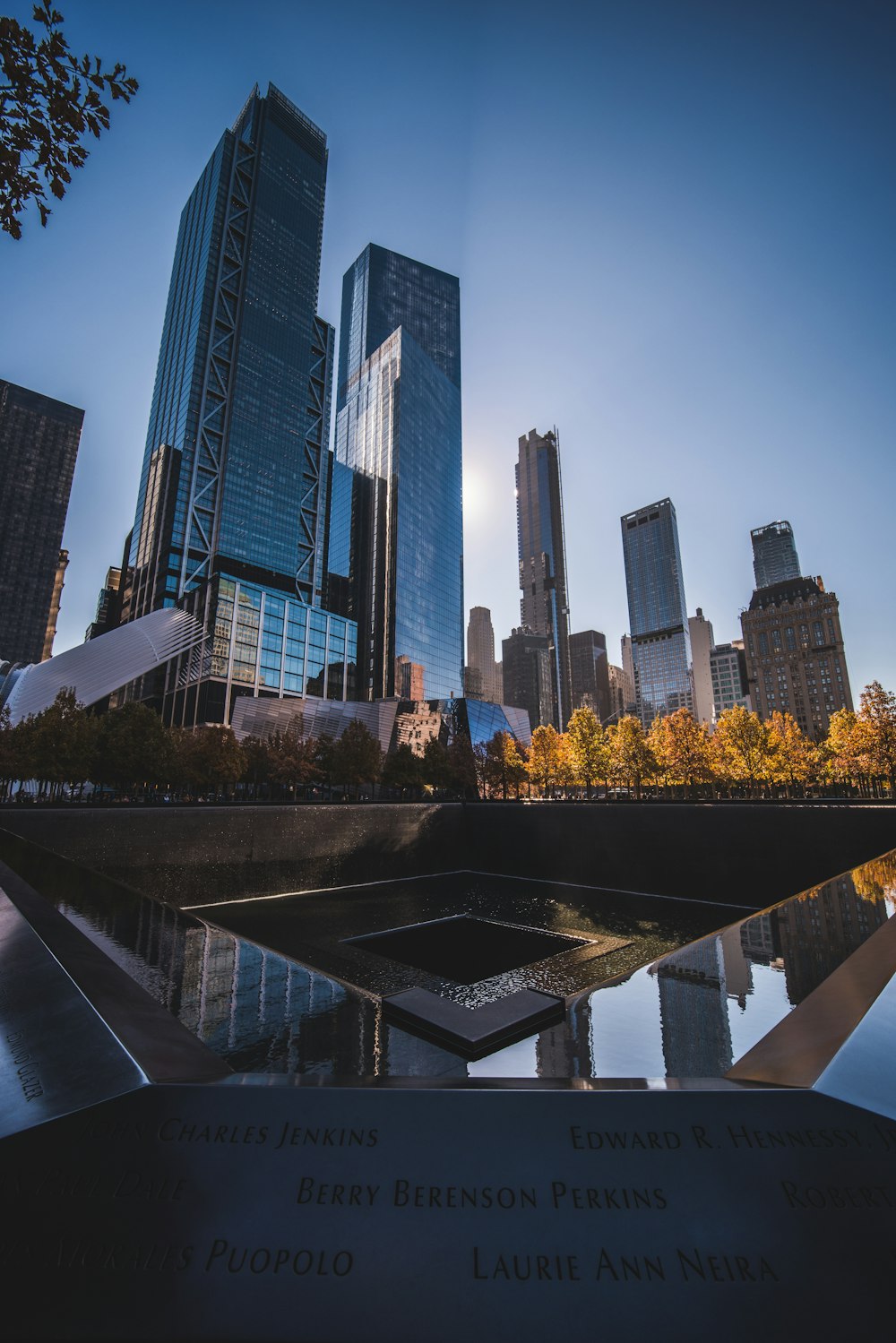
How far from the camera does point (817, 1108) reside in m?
2.18

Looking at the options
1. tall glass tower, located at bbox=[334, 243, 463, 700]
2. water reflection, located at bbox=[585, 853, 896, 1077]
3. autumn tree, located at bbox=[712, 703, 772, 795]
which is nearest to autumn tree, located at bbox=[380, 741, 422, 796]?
autumn tree, located at bbox=[712, 703, 772, 795]

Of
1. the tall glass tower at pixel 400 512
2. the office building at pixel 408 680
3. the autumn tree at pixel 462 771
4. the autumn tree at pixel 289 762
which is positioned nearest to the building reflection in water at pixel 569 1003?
the autumn tree at pixel 289 762

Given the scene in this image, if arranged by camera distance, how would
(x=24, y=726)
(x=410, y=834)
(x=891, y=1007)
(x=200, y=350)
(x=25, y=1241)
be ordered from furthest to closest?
(x=200, y=350)
(x=24, y=726)
(x=410, y=834)
(x=891, y=1007)
(x=25, y=1241)

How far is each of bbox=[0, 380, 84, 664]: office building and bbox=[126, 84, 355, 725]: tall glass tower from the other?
108ft

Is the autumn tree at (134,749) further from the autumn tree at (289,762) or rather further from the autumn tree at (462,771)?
the autumn tree at (462,771)

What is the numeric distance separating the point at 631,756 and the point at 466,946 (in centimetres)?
3454

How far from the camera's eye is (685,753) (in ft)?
152

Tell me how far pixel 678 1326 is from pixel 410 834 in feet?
89.6

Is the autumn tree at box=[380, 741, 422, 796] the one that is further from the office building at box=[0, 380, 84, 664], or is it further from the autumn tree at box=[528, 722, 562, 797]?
the office building at box=[0, 380, 84, 664]

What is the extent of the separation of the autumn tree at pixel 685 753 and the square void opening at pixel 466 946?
33.4 m

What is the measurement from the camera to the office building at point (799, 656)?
12350 centimetres

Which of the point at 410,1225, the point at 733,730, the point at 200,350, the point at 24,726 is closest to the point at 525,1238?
the point at 410,1225

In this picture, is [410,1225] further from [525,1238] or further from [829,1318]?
[829,1318]

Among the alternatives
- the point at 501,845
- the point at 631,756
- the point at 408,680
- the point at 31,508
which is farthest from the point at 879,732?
the point at 31,508
